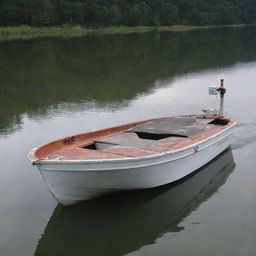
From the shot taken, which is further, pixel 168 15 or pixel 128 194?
pixel 168 15

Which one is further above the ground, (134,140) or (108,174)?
(134,140)

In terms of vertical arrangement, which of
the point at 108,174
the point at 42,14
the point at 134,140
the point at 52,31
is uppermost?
the point at 42,14

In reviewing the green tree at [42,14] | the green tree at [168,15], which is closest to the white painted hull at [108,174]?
the green tree at [42,14]

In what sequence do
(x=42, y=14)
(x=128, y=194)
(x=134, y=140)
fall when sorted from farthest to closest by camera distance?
(x=42, y=14)
(x=134, y=140)
(x=128, y=194)

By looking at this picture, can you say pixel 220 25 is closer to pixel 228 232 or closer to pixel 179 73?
pixel 179 73

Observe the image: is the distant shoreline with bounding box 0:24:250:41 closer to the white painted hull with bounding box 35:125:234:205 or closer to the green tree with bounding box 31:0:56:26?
the green tree with bounding box 31:0:56:26

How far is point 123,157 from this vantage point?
929 centimetres

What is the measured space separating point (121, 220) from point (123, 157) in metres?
1.45

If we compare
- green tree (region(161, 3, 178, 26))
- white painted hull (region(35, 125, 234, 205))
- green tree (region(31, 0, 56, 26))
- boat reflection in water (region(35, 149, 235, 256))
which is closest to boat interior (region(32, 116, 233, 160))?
white painted hull (region(35, 125, 234, 205))

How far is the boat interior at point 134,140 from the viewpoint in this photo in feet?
31.8

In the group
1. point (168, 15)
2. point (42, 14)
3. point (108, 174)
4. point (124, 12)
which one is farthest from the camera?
point (168, 15)

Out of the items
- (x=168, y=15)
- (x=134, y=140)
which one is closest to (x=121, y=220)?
(x=134, y=140)

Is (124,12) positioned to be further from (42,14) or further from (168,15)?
(42,14)

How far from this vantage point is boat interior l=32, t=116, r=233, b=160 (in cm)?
968
